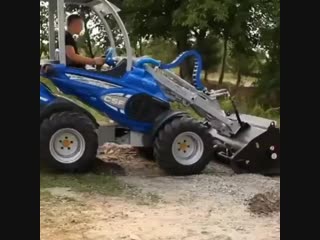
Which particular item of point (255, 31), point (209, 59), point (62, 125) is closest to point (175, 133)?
point (62, 125)

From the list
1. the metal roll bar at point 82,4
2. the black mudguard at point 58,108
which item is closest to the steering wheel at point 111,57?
the metal roll bar at point 82,4

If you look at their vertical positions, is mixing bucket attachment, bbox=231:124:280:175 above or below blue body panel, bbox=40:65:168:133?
below

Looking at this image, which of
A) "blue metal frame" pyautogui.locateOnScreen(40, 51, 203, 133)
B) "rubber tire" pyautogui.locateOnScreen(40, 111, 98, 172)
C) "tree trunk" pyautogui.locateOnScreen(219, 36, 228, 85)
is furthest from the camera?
"tree trunk" pyautogui.locateOnScreen(219, 36, 228, 85)

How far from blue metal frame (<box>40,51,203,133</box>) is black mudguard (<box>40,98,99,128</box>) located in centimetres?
14

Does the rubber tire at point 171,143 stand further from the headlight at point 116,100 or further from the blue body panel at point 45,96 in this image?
the blue body panel at point 45,96

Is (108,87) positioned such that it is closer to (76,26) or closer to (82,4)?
(76,26)

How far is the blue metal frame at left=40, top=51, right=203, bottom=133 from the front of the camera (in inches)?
265

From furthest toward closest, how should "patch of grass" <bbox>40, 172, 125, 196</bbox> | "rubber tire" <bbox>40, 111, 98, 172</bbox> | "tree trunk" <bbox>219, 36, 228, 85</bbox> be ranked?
"tree trunk" <bbox>219, 36, 228, 85</bbox> < "rubber tire" <bbox>40, 111, 98, 172</bbox> < "patch of grass" <bbox>40, 172, 125, 196</bbox>

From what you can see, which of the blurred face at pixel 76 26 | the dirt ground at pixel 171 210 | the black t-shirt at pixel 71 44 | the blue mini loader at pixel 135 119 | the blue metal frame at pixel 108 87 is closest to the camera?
the dirt ground at pixel 171 210

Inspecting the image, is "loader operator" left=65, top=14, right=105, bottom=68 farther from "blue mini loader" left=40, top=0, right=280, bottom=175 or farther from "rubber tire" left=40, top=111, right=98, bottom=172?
"rubber tire" left=40, top=111, right=98, bottom=172

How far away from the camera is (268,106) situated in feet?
51.4

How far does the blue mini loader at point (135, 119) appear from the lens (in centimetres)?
647

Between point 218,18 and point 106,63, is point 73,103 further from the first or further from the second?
point 218,18

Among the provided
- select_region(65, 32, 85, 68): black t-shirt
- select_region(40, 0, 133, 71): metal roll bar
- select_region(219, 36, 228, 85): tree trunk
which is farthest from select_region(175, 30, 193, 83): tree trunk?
select_region(65, 32, 85, 68): black t-shirt
